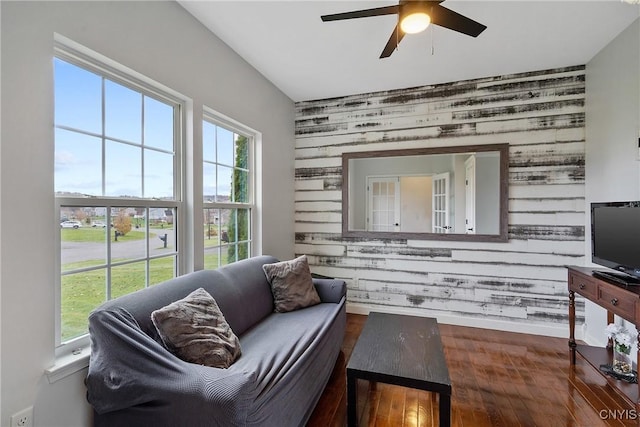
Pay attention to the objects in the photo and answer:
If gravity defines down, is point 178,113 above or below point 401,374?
above

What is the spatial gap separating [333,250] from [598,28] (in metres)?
3.36

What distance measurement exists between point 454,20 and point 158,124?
7.02ft

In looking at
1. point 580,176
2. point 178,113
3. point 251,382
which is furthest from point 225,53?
point 580,176

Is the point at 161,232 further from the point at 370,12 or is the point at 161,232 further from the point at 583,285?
the point at 583,285

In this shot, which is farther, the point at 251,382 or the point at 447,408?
the point at 447,408

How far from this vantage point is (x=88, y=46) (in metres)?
1.60

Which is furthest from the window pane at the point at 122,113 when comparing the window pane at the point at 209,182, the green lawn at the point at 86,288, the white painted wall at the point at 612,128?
the white painted wall at the point at 612,128

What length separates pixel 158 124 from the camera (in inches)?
85.7

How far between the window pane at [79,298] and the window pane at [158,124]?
957 mm

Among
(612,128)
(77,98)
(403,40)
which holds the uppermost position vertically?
(403,40)

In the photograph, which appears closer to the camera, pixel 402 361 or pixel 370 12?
pixel 402 361

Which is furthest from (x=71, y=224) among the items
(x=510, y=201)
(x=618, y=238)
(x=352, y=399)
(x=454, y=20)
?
(x=510, y=201)

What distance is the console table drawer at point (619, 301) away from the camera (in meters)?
1.82

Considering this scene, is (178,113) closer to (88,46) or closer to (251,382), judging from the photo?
(88,46)
